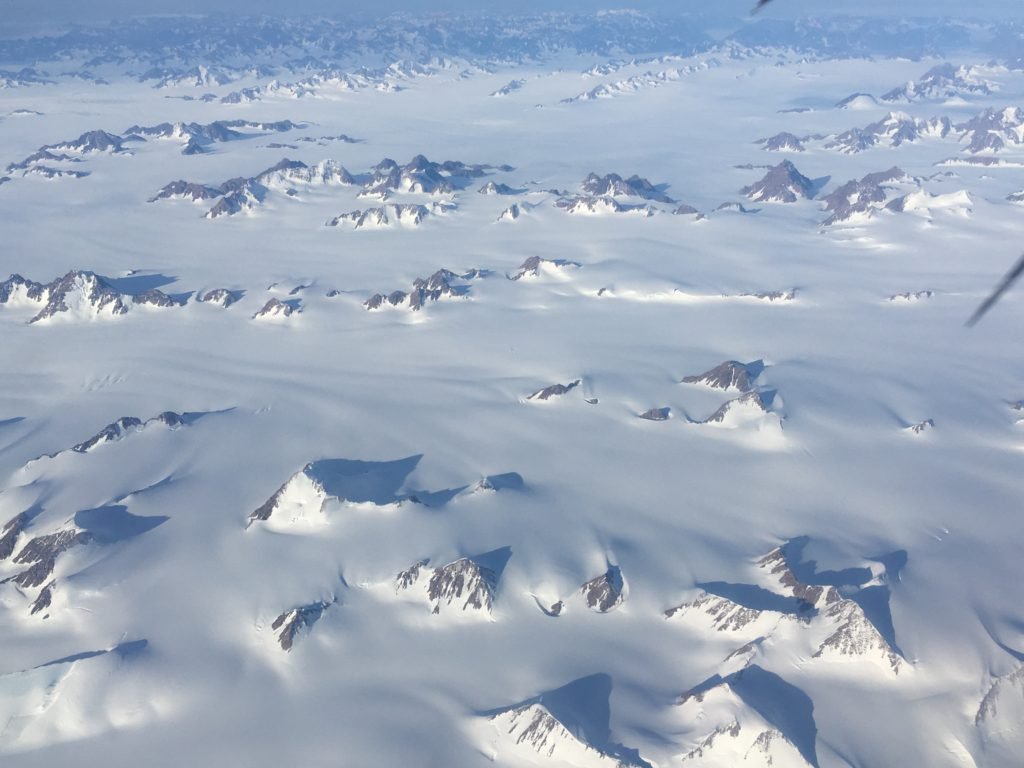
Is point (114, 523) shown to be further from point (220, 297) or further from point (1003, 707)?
point (1003, 707)

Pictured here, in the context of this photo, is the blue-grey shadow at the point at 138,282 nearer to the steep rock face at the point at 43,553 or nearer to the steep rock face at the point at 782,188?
the steep rock face at the point at 43,553

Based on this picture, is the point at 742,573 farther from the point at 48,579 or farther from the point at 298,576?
the point at 48,579

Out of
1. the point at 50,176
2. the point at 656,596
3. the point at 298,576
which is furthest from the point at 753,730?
the point at 50,176

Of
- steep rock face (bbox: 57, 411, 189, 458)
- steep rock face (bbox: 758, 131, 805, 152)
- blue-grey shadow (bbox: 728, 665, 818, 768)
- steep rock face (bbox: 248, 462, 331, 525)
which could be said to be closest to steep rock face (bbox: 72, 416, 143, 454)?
steep rock face (bbox: 57, 411, 189, 458)

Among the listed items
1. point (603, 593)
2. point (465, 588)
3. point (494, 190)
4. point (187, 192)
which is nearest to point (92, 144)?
point (187, 192)

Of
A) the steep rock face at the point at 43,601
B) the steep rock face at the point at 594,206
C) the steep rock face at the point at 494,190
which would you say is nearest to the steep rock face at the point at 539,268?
the steep rock face at the point at 594,206

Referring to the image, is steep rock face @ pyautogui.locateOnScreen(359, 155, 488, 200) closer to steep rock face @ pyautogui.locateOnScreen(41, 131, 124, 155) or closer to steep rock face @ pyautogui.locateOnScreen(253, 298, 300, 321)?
steep rock face @ pyautogui.locateOnScreen(253, 298, 300, 321)
